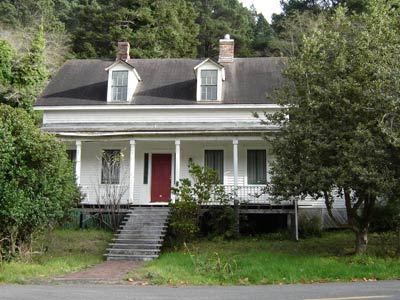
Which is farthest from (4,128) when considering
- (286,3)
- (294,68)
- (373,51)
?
(286,3)

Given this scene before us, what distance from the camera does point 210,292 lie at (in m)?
9.27

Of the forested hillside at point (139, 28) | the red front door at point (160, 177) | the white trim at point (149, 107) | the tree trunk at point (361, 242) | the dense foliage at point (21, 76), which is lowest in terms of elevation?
the tree trunk at point (361, 242)

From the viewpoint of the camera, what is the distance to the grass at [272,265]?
1075 cm

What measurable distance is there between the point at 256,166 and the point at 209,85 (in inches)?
167

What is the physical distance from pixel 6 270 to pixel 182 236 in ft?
21.1

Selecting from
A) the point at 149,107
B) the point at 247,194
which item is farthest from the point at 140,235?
the point at 149,107

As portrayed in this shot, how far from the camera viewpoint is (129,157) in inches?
824

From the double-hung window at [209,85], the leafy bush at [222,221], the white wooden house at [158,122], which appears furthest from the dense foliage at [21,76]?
the leafy bush at [222,221]

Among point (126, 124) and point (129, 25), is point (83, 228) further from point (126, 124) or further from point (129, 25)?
point (129, 25)

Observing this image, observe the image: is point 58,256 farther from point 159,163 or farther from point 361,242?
point 361,242

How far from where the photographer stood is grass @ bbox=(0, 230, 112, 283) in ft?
36.6

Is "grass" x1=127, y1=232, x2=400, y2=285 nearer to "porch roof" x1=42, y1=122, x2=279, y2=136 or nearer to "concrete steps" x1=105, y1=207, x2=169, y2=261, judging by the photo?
"concrete steps" x1=105, y1=207, x2=169, y2=261

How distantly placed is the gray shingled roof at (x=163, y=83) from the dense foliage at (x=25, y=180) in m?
8.45

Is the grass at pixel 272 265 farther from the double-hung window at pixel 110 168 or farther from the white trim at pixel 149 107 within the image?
the white trim at pixel 149 107
